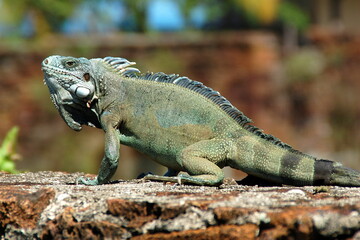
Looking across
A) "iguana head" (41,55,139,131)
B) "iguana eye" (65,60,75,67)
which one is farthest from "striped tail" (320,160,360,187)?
"iguana eye" (65,60,75,67)

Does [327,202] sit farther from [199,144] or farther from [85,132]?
[85,132]

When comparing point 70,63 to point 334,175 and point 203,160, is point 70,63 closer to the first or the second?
point 203,160

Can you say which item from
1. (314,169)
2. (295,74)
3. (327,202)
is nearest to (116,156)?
(314,169)

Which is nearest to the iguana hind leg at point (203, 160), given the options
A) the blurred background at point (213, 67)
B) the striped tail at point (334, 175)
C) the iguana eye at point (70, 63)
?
the striped tail at point (334, 175)

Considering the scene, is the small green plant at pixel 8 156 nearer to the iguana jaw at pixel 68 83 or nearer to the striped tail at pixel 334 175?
the iguana jaw at pixel 68 83

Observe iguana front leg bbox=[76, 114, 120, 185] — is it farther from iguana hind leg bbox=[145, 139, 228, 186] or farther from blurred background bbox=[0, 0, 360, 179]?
blurred background bbox=[0, 0, 360, 179]
